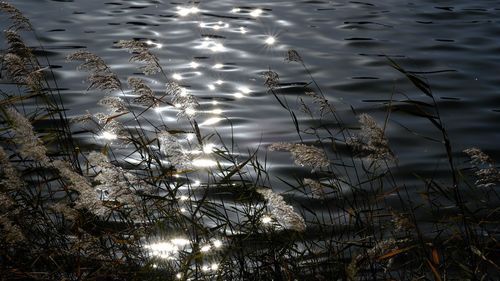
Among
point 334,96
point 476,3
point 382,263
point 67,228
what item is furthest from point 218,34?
point 382,263

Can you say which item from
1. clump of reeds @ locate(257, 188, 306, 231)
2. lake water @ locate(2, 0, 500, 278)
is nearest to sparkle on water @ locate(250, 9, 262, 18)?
lake water @ locate(2, 0, 500, 278)

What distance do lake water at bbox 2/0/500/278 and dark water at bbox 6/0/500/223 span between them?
2cm

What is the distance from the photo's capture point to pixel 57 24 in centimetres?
1169

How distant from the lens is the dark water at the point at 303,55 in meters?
7.11

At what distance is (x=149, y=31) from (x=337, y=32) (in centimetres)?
293

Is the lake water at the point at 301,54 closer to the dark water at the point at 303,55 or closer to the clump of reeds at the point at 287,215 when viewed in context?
the dark water at the point at 303,55

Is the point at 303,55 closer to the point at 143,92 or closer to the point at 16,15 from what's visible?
the point at 16,15

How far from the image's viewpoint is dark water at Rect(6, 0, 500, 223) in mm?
7105

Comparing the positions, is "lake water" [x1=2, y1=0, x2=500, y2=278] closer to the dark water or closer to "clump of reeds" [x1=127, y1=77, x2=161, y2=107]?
the dark water

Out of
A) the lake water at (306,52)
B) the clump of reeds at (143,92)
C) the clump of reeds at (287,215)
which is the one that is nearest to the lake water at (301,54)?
the lake water at (306,52)

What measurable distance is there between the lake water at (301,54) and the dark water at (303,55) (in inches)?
0.6

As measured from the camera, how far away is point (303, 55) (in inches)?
386

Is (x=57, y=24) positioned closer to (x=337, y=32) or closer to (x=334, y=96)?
(x=337, y=32)

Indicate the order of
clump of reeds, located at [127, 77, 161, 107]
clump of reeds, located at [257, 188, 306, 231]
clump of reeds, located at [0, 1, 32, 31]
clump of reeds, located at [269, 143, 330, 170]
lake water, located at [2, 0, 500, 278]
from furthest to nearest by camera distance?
lake water, located at [2, 0, 500, 278] < clump of reeds, located at [0, 1, 32, 31] < clump of reeds, located at [127, 77, 161, 107] < clump of reeds, located at [269, 143, 330, 170] < clump of reeds, located at [257, 188, 306, 231]
